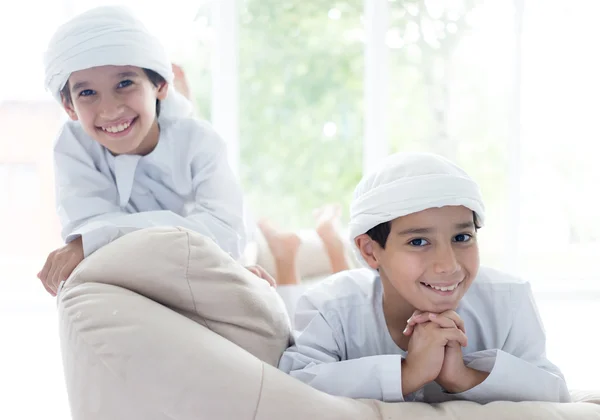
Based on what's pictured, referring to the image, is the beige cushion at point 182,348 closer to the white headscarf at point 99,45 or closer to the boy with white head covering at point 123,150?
the boy with white head covering at point 123,150

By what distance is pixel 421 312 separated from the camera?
4.53 feet

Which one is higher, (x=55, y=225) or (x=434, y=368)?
(x=55, y=225)

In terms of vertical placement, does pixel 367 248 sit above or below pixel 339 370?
above

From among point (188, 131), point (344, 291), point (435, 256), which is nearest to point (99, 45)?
point (188, 131)

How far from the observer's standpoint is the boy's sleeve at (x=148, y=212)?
1.74 metres

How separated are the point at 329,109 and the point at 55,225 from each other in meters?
2.01

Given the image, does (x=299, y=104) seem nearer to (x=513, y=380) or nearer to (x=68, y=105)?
(x=68, y=105)

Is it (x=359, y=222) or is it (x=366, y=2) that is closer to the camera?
(x=359, y=222)

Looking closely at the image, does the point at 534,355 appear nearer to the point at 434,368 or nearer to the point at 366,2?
the point at 434,368

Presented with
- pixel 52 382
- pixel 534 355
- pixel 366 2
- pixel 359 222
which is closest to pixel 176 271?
pixel 359 222

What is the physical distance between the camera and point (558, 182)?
4633mm

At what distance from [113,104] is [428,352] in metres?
1.01

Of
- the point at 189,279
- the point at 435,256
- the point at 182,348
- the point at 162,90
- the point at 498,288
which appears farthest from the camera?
the point at 162,90

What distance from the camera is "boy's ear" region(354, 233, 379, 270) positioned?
1.46m
